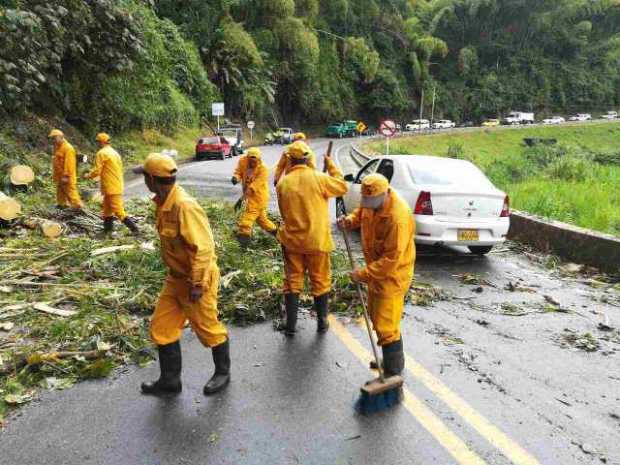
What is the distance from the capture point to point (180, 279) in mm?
3629

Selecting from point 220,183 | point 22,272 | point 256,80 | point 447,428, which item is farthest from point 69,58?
point 256,80

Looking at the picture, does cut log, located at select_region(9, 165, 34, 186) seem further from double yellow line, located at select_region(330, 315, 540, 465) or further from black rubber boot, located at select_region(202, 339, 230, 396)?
double yellow line, located at select_region(330, 315, 540, 465)

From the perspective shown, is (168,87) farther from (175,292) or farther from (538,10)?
(538,10)

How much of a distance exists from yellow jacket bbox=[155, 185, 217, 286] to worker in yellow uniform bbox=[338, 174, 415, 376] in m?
1.10

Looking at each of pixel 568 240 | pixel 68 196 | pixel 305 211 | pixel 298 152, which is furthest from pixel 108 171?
pixel 568 240

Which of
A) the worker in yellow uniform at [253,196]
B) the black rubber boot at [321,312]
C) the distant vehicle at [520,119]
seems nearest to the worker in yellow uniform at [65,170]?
the worker in yellow uniform at [253,196]

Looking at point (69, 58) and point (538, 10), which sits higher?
point (538, 10)

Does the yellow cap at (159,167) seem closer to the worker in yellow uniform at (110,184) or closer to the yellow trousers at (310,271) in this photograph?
the yellow trousers at (310,271)

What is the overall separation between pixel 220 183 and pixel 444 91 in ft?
200

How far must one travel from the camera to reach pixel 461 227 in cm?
713

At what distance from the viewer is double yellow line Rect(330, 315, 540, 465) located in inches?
118

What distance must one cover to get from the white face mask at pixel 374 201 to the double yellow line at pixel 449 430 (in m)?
1.33

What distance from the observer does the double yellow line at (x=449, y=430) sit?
118 inches

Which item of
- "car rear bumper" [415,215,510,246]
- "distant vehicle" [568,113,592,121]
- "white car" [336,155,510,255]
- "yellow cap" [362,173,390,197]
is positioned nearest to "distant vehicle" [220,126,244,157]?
"white car" [336,155,510,255]
